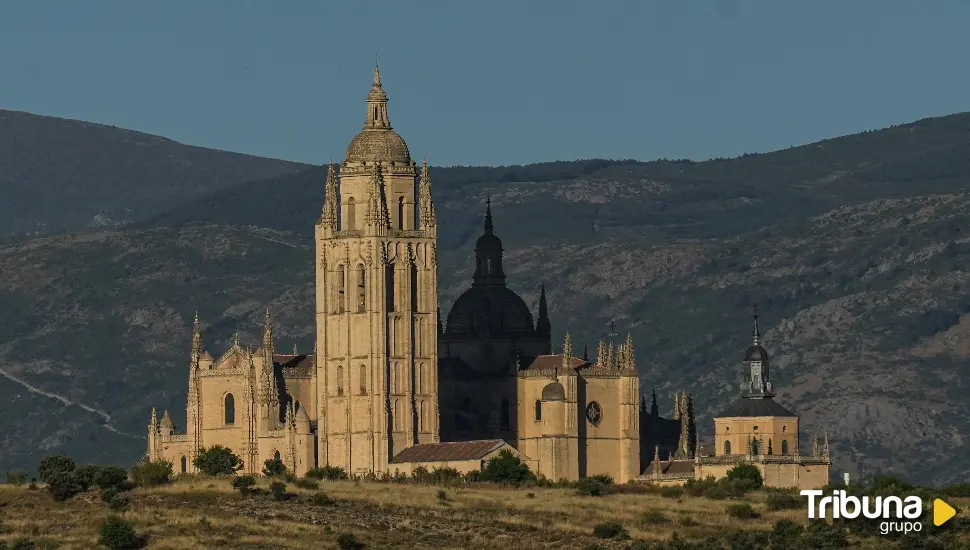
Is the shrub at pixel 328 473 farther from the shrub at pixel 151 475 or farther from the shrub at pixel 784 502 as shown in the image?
the shrub at pixel 784 502

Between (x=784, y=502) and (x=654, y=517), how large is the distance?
7.40 m

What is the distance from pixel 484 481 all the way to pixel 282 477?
10923 mm

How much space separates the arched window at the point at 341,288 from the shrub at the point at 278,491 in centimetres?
3781

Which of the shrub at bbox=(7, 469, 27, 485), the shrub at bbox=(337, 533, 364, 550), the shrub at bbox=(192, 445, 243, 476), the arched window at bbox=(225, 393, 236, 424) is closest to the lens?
the shrub at bbox=(337, 533, 364, 550)

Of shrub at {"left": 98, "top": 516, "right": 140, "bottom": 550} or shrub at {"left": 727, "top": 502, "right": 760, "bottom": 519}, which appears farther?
shrub at {"left": 727, "top": 502, "right": 760, "bottom": 519}

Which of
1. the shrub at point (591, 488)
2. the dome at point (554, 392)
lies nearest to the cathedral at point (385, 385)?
the dome at point (554, 392)

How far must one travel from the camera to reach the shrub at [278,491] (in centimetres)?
12775

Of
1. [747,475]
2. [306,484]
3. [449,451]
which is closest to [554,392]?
[449,451]

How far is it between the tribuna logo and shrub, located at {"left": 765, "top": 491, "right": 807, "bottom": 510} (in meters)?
4.14

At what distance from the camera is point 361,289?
166375 millimetres

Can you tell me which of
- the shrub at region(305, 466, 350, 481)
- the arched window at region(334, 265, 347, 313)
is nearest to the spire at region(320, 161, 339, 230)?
the arched window at region(334, 265, 347, 313)

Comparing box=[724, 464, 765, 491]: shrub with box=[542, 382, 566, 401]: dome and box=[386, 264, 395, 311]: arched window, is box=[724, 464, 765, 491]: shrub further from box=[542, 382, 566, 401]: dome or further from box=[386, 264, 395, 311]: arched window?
box=[386, 264, 395, 311]: arched window

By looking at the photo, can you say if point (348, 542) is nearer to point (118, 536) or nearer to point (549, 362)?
point (118, 536)

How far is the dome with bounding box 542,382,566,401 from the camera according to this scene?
164625mm
